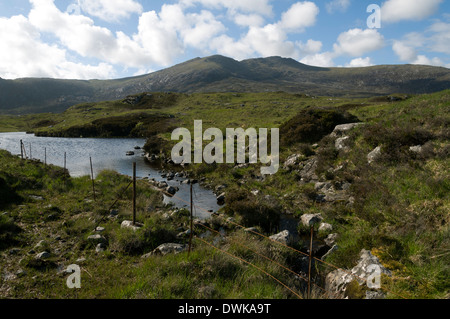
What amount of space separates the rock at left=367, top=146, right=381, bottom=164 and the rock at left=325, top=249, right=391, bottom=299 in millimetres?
9895

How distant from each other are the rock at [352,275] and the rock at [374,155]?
9.90 meters

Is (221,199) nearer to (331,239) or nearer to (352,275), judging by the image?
(331,239)

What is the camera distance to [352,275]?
732cm

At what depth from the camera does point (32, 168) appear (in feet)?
67.6

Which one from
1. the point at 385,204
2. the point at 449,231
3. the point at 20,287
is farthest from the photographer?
the point at 385,204


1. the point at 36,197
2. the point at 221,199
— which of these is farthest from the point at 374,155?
the point at 36,197

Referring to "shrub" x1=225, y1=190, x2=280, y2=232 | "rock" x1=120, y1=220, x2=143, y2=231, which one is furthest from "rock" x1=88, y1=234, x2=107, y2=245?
"shrub" x1=225, y1=190, x2=280, y2=232

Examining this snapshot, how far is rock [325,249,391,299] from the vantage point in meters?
7.39

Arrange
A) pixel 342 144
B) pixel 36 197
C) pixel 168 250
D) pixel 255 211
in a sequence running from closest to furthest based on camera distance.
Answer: pixel 168 250 < pixel 255 211 < pixel 36 197 < pixel 342 144

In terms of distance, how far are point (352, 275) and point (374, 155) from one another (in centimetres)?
1206

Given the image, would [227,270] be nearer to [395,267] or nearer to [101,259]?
[101,259]

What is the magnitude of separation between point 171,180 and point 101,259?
1558cm
